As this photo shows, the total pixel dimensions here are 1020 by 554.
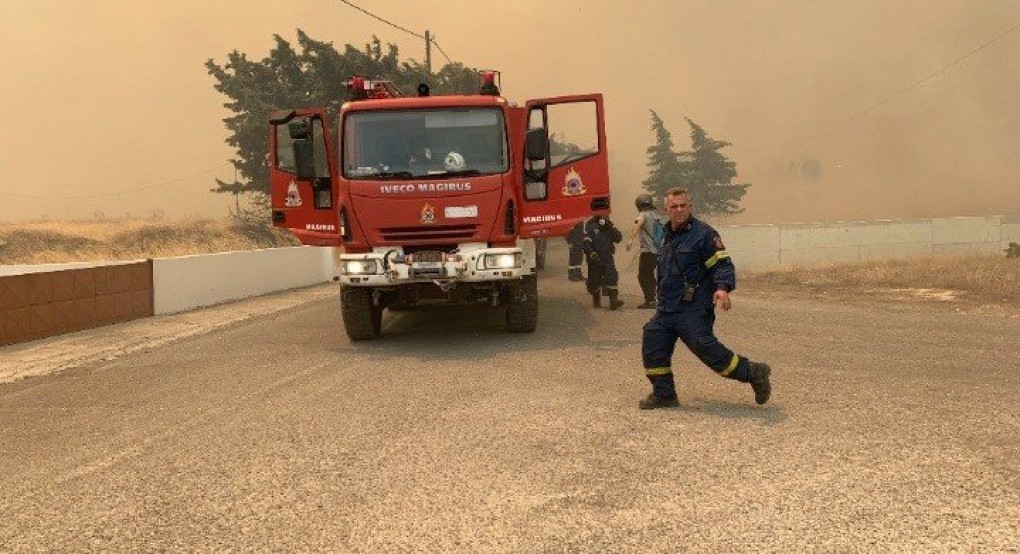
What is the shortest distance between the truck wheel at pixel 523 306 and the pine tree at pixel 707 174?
56335 millimetres

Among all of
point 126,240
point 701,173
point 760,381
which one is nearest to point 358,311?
point 760,381

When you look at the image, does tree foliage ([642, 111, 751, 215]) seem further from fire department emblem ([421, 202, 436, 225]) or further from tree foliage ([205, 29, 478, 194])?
fire department emblem ([421, 202, 436, 225])

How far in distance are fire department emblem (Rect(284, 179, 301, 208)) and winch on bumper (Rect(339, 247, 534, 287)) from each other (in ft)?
4.60

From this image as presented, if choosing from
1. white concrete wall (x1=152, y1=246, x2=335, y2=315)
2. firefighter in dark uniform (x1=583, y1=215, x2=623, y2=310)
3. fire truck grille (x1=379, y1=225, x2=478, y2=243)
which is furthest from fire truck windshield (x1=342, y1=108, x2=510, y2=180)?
firefighter in dark uniform (x1=583, y1=215, x2=623, y2=310)

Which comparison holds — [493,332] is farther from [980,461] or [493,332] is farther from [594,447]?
[980,461]

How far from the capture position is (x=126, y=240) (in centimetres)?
3297

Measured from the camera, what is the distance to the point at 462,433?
5.25 metres

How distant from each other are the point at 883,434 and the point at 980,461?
638mm

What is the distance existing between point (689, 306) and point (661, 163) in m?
61.6

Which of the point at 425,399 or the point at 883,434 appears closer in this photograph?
the point at 883,434

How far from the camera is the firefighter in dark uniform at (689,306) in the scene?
559 cm

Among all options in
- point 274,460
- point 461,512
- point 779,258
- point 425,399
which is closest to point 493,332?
point 425,399

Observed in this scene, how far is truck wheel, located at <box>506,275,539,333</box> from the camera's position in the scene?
31.1ft

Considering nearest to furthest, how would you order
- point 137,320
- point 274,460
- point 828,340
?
point 274,460, point 828,340, point 137,320
